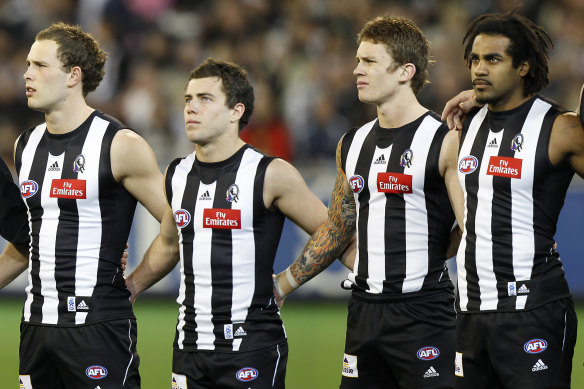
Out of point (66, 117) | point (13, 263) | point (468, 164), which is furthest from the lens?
point (13, 263)

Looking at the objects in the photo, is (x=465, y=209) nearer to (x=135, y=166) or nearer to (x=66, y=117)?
(x=135, y=166)

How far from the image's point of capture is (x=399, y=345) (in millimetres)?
4734

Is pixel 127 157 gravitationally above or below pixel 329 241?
above

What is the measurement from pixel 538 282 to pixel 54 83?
2.55 m

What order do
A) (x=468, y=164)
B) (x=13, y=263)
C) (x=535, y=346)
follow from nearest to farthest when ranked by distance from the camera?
(x=535, y=346)
(x=468, y=164)
(x=13, y=263)

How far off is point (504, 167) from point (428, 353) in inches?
37.8

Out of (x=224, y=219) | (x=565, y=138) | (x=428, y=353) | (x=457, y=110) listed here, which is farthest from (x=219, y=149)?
(x=565, y=138)

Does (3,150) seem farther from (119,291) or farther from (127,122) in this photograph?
(119,291)

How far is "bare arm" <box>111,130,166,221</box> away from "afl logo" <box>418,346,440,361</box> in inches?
60.2

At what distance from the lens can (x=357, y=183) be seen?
195 inches

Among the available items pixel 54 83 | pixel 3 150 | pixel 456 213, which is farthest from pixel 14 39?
pixel 456 213

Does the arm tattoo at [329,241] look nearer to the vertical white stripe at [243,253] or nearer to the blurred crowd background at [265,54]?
the vertical white stripe at [243,253]

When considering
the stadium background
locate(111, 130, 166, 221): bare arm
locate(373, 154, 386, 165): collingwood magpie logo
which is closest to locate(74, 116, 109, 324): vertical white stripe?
locate(111, 130, 166, 221): bare arm

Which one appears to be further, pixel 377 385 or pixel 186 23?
pixel 186 23
